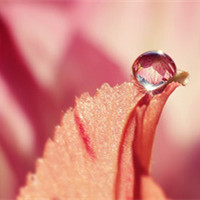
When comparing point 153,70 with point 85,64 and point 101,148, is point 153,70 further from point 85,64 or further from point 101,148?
point 85,64

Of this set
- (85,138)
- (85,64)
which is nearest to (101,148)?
(85,138)

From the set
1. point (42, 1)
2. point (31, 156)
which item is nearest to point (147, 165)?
point (31, 156)

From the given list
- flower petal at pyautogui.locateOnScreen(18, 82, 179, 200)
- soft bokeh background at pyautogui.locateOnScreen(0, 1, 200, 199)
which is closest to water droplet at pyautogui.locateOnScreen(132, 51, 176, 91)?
flower petal at pyautogui.locateOnScreen(18, 82, 179, 200)

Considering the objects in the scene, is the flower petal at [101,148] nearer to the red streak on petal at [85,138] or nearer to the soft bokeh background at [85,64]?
the red streak on petal at [85,138]

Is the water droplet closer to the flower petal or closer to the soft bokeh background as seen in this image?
the flower petal

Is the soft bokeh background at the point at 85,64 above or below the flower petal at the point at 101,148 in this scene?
above

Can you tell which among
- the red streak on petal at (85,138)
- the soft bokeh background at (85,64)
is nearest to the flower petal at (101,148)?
the red streak on petal at (85,138)

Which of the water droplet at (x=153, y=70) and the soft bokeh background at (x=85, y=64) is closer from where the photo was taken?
the water droplet at (x=153, y=70)

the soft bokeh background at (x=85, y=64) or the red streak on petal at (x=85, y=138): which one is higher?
the soft bokeh background at (x=85, y=64)

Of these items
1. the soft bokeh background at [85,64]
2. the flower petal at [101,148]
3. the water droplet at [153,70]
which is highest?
the soft bokeh background at [85,64]
